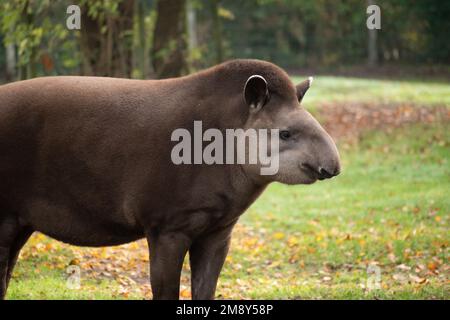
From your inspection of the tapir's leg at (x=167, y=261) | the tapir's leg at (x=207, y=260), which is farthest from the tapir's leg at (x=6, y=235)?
the tapir's leg at (x=207, y=260)

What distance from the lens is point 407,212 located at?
14320 mm

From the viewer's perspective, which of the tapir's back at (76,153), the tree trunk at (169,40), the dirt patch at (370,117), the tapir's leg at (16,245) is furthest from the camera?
the dirt patch at (370,117)

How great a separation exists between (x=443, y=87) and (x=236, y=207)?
24.7 m

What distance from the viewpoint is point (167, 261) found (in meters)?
6.41

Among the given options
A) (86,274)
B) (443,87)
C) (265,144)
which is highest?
(265,144)

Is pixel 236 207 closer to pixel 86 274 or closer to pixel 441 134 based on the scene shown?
pixel 86 274

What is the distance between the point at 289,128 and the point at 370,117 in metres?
18.7

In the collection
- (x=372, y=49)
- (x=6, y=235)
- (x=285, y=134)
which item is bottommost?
(x=372, y=49)

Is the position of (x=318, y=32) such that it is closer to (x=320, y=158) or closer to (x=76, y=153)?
(x=76, y=153)

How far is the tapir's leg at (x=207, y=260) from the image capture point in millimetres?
6797

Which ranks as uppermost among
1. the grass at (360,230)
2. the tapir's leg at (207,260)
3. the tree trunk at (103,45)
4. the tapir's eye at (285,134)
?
the tapir's eye at (285,134)

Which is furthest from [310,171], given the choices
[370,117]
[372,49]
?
[372,49]

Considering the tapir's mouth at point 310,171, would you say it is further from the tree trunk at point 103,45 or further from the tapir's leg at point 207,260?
the tree trunk at point 103,45

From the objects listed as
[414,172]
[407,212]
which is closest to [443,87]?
[414,172]
